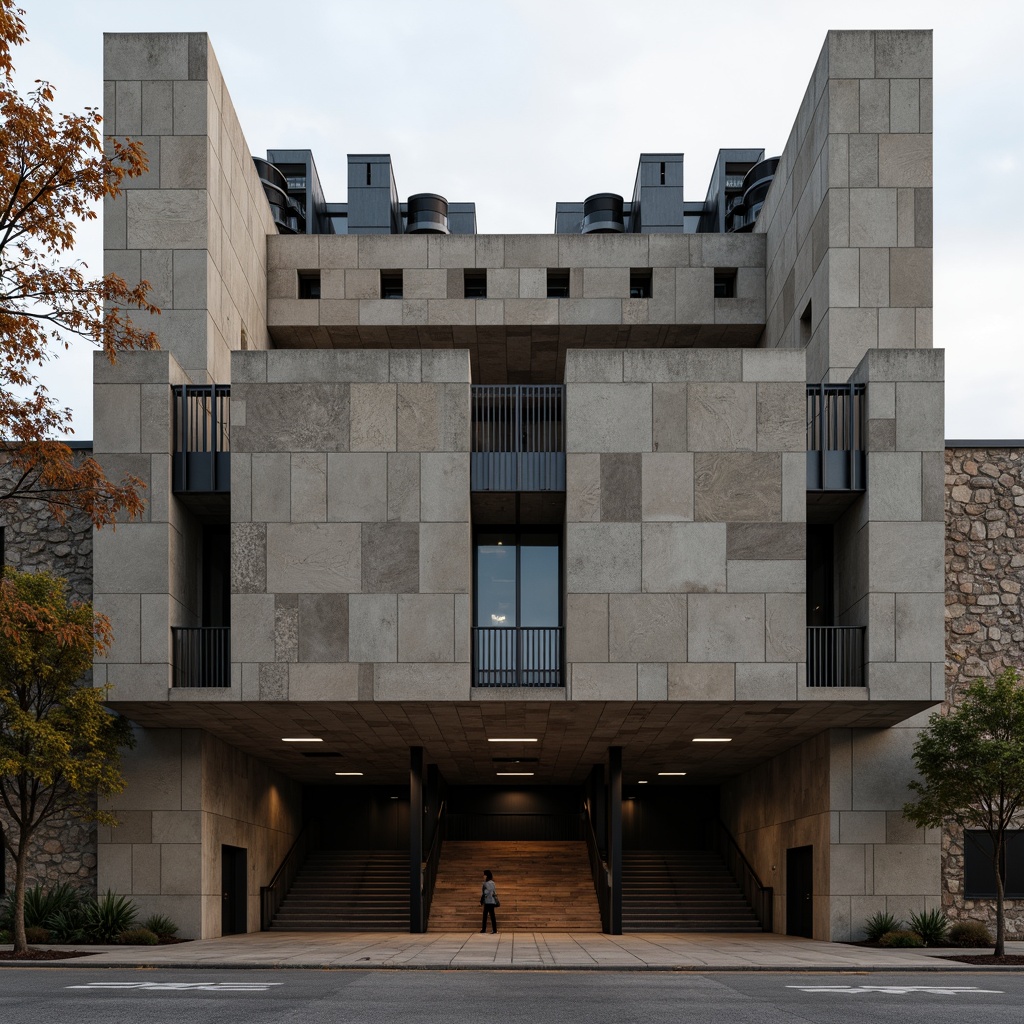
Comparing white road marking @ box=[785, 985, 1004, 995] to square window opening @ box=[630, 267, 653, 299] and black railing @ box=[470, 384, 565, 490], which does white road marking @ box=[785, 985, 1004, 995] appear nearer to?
black railing @ box=[470, 384, 565, 490]

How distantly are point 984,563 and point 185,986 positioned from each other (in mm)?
17170

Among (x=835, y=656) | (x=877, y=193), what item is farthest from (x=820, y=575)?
(x=877, y=193)

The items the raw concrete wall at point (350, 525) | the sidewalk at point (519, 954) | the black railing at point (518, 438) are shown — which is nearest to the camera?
the sidewalk at point (519, 954)

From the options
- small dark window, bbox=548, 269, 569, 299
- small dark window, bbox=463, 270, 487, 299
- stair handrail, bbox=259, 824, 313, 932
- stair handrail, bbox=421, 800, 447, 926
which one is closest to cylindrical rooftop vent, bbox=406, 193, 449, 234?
small dark window, bbox=463, 270, 487, 299

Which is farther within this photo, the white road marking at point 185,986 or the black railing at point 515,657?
the black railing at point 515,657

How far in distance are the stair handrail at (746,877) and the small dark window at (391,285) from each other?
18084mm

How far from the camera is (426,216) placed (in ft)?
127

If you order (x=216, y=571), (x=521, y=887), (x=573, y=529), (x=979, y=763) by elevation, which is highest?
(x=573, y=529)

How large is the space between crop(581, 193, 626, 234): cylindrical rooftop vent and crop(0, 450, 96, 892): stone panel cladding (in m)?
22.7

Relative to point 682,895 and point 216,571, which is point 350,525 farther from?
point 682,895

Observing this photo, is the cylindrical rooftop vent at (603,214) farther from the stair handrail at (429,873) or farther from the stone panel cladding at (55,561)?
the stone panel cladding at (55,561)

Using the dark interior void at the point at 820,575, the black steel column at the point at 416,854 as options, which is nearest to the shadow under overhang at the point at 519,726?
the black steel column at the point at 416,854

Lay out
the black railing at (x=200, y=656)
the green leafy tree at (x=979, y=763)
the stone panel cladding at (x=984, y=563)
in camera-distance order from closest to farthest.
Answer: the green leafy tree at (x=979, y=763) < the black railing at (x=200, y=656) < the stone panel cladding at (x=984, y=563)

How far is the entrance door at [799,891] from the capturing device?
23922mm
